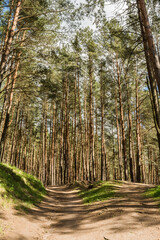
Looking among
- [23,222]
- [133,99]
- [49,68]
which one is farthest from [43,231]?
[133,99]

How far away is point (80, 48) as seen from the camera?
18125 mm

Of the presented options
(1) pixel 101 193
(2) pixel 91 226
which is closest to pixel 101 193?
(1) pixel 101 193

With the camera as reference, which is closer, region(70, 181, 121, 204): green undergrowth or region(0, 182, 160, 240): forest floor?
region(0, 182, 160, 240): forest floor

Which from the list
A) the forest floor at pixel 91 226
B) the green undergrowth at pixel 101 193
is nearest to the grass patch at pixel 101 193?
the green undergrowth at pixel 101 193

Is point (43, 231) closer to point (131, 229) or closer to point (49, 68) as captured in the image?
point (131, 229)

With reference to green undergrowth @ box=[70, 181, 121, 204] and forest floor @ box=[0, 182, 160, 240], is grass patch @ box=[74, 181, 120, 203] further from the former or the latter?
forest floor @ box=[0, 182, 160, 240]

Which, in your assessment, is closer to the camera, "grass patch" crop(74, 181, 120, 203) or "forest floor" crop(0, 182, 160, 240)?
"forest floor" crop(0, 182, 160, 240)

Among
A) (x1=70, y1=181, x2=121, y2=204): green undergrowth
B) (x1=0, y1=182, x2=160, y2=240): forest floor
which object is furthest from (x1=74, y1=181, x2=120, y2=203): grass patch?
(x1=0, y1=182, x2=160, y2=240): forest floor

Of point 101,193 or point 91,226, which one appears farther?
point 101,193

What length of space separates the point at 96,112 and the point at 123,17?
54.6ft

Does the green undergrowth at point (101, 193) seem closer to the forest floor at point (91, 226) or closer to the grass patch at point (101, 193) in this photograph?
the grass patch at point (101, 193)

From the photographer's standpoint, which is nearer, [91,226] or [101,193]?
[91,226]

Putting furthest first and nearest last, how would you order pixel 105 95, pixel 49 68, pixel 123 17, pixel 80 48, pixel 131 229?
pixel 105 95, pixel 80 48, pixel 49 68, pixel 123 17, pixel 131 229

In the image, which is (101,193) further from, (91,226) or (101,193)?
(91,226)
